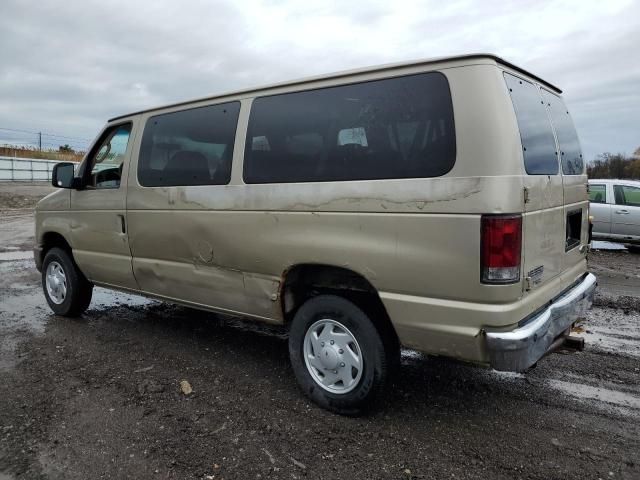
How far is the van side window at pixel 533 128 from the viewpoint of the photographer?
304 cm

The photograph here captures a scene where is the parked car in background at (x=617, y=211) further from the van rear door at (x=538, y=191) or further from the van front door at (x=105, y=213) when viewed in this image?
the van front door at (x=105, y=213)

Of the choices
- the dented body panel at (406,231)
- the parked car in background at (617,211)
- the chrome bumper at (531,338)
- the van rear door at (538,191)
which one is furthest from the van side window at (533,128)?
the parked car in background at (617,211)

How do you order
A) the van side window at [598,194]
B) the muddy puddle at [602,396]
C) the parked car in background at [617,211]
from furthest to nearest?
1. the van side window at [598,194]
2. the parked car in background at [617,211]
3. the muddy puddle at [602,396]

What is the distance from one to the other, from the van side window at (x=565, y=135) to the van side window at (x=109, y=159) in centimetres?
374

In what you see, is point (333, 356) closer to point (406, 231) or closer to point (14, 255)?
point (406, 231)

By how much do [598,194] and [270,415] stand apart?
11.3m

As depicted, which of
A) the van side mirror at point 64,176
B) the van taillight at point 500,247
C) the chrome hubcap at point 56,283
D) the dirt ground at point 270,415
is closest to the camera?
the van taillight at point 500,247

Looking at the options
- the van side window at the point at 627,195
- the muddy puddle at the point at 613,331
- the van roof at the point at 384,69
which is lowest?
the muddy puddle at the point at 613,331

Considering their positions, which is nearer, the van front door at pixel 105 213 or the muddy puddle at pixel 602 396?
the muddy puddle at pixel 602 396

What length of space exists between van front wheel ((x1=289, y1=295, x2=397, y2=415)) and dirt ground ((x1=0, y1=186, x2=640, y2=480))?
6.3 inches

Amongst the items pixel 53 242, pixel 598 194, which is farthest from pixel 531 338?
pixel 598 194

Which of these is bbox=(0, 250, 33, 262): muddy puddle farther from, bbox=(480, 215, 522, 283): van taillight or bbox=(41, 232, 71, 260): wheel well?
bbox=(480, 215, 522, 283): van taillight

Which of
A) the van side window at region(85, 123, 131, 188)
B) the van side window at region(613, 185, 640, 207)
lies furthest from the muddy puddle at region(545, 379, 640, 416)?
the van side window at region(613, 185, 640, 207)

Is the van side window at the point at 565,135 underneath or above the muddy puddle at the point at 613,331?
above
